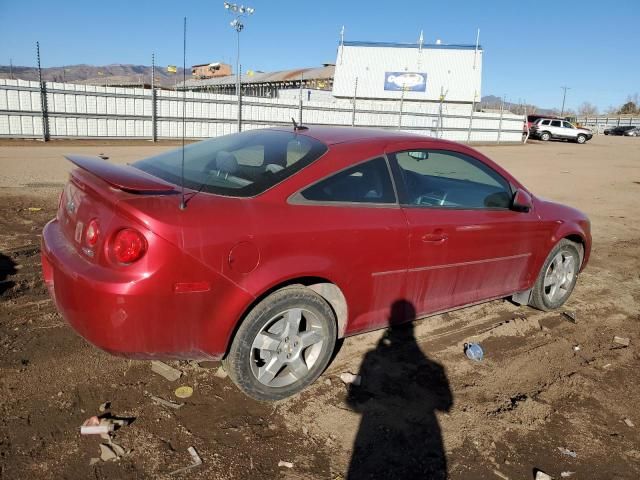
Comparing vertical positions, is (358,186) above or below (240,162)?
below

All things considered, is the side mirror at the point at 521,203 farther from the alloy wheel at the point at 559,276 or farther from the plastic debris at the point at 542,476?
the plastic debris at the point at 542,476

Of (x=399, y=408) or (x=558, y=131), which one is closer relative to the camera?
(x=399, y=408)

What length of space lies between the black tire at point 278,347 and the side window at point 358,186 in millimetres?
580

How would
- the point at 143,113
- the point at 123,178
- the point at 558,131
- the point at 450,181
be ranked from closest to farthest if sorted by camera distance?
the point at 123,178 → the point at 450,181 → the point at 143,113 → the point at 558,131

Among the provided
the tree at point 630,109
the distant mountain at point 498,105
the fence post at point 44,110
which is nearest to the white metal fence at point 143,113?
the fence post at point 44,110

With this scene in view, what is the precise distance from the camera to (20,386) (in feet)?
9.69

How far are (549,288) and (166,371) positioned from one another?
3.45 m

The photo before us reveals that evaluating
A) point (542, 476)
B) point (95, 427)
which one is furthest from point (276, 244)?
point (542, 476)

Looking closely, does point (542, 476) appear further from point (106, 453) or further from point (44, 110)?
point (44, 110)

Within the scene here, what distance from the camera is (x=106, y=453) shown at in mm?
2484

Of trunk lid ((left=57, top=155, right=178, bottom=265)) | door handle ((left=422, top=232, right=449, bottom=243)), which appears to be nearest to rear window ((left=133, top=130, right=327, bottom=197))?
trunk lid ((left=57, top=155, right=178, bottom=265))

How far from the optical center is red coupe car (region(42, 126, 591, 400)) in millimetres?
2539

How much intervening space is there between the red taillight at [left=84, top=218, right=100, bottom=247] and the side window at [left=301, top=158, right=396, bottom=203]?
112cm

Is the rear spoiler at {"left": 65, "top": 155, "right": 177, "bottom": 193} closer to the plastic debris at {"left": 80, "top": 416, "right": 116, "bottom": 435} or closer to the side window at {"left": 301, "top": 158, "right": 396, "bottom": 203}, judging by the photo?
the side window at {"left": 301, "top": 158, "right": 396, "bottom": 203}
